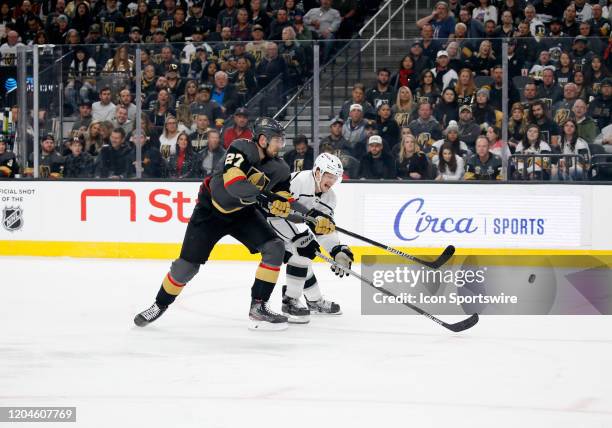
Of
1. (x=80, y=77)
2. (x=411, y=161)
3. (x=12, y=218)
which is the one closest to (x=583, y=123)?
(x=411, y=161)

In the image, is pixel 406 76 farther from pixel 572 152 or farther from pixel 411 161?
pixel 572 152

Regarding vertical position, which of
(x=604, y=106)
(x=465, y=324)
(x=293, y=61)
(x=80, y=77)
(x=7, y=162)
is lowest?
(x=465, y=324)

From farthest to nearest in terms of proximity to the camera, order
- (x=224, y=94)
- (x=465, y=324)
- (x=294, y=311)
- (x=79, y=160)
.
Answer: (x=79, y=160)
(x=224, y=94)
(x=294, y=311)
(x=465, y=324)

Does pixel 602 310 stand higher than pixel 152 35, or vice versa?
pixel 152 35

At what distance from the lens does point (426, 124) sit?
9078 millimetres

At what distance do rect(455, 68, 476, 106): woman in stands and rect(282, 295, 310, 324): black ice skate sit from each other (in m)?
3.34

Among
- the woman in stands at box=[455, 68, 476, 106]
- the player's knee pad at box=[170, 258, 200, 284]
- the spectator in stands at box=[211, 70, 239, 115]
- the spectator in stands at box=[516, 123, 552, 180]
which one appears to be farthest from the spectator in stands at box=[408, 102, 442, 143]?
the player's knee pad at box=[170, 258, 200, 284]

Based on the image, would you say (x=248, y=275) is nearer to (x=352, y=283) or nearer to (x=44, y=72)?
(x=352, y=283)

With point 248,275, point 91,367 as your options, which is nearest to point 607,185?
point 248,275

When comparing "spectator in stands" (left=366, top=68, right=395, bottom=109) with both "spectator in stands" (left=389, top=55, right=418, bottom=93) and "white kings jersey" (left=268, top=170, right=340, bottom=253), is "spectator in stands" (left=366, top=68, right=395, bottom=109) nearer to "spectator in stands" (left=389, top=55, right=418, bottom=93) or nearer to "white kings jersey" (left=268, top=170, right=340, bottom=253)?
"spectator in stands" (left=389, top=55, right=418, bottom=93)

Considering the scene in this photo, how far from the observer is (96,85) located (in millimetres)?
9578

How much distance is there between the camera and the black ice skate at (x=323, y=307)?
6.59 meters

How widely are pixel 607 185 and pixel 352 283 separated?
255cm

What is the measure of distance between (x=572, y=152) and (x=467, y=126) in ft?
3.00
